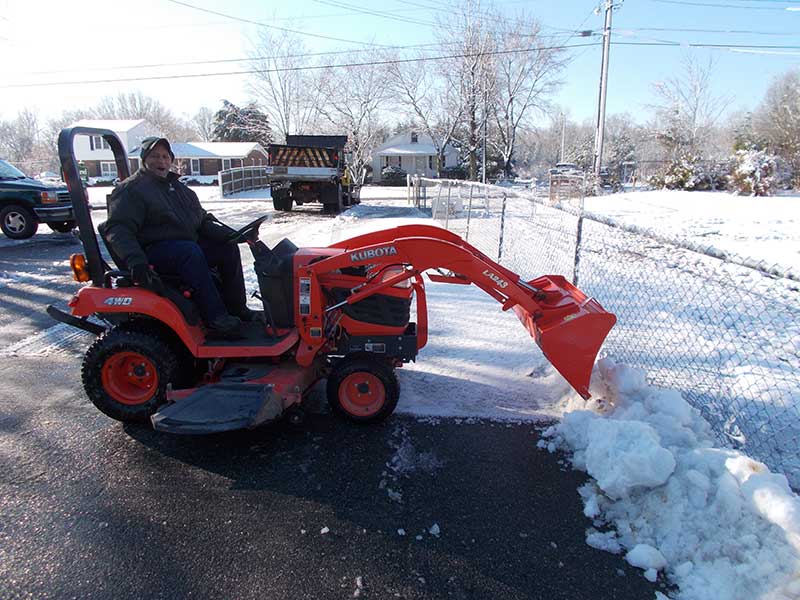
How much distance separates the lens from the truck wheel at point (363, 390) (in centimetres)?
366

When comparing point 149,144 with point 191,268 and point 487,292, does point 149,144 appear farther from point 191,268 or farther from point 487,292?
point 487,292

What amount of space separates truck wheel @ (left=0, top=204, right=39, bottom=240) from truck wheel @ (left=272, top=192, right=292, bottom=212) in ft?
26.6

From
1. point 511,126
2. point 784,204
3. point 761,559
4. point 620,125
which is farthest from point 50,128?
point 761,559

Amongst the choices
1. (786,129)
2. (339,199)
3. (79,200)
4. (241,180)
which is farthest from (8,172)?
(786,129)

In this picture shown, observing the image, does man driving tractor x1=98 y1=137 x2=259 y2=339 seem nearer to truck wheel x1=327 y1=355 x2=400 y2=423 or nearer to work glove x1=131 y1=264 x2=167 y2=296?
work glove x1=131 y1=264 x2=167 y2=296

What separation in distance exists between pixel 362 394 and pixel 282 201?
654 inches

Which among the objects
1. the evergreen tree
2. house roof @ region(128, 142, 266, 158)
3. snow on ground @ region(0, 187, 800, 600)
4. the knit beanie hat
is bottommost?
snow on ground @ region(0, 187, 800, 600)

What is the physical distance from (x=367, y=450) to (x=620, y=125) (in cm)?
8422

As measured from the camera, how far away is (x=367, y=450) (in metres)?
3.44

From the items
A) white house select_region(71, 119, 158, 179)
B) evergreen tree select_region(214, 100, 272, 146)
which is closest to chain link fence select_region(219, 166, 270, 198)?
evergreen tree select_region(214, 100, 272, 146)

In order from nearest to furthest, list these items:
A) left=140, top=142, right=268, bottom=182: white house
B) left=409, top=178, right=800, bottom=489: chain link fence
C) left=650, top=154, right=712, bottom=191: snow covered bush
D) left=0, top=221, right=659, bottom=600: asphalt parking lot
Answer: left=0, top=221, right=659, bottom=600: asphalt parking lot, left=409, top=178, right=800, bottom=489: chain link fence, left=650, top=154, right=712, bottom=191: snow covered bush, left=140, top=142, right=268, bottom=182: white house

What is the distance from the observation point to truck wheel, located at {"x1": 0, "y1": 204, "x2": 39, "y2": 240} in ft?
40.0

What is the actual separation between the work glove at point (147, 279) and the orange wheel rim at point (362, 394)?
1.38m

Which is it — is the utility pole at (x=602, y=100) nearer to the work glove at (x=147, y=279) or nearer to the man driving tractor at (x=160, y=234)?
the man driving tractor at (x=160, y=234)
